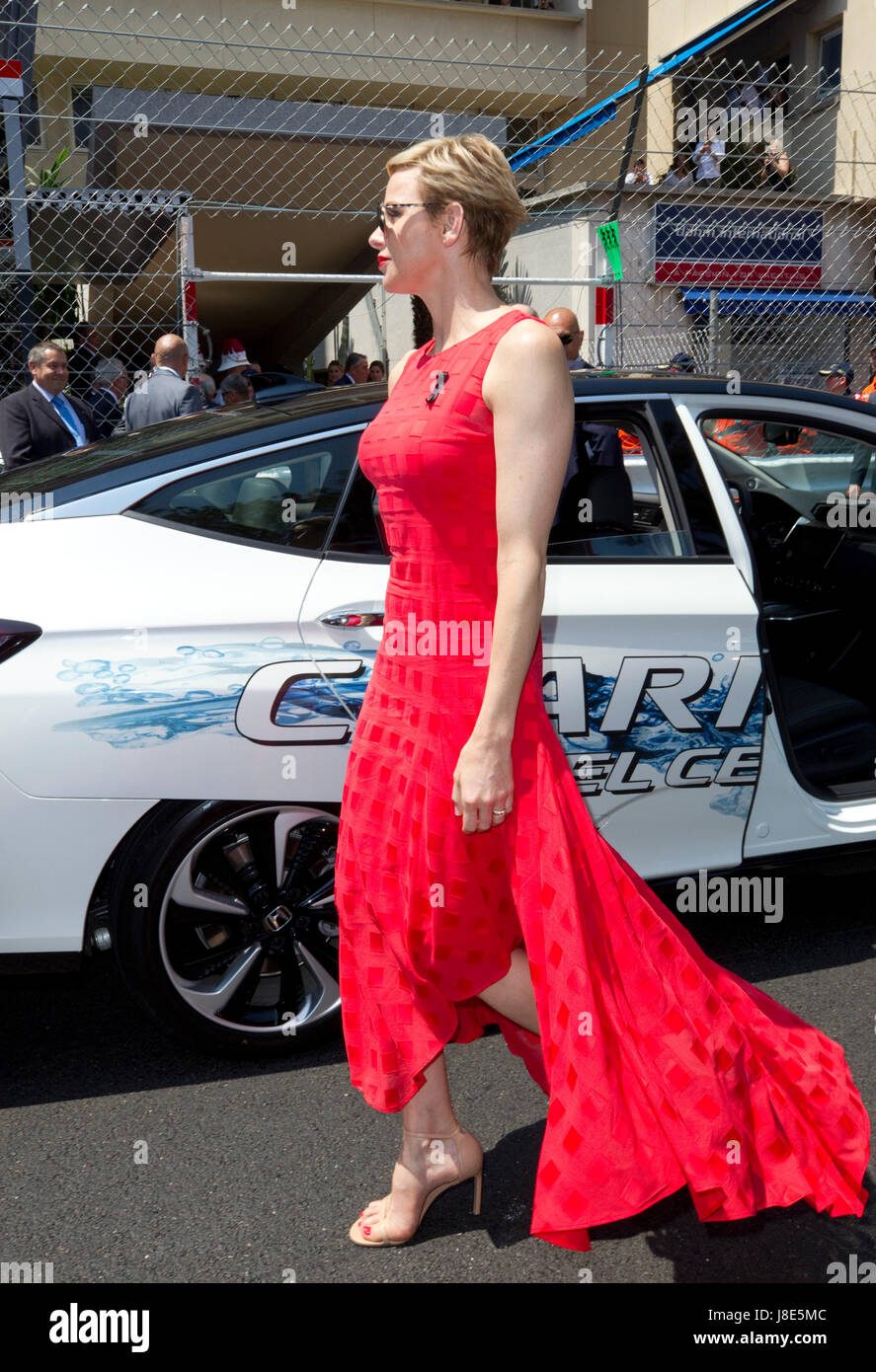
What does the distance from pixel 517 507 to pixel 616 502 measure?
153cm

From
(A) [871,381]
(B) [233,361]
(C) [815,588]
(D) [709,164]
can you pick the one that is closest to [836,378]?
(A) [871,381]

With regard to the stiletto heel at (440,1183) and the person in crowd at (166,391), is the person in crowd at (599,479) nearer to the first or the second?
the stiletto heel at (440,1183)

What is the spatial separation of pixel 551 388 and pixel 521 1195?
1.54m

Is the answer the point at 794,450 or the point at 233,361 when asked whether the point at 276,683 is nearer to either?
the point at 794,450

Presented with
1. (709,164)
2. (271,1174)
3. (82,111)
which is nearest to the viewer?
(271,1174)

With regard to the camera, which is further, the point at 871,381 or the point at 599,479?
the point at 871,381

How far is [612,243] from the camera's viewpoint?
313 inches

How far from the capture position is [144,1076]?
2.96 meters

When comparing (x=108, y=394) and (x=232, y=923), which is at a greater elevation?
(x=108, y=394)

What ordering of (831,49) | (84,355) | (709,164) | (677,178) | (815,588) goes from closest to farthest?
(815,588)
(84,355)
(677,178)
(709,164)
(831,49)

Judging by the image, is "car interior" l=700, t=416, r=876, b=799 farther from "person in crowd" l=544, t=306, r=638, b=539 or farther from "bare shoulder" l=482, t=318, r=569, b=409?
"bare shoulder" l=482, t=318, r=569, b=409

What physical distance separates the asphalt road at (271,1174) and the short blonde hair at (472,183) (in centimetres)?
172

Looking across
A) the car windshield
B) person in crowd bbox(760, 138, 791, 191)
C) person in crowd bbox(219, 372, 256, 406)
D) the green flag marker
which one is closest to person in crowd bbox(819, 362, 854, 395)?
the green flag marker

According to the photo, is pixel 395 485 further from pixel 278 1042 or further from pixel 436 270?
pixel 278 1042
